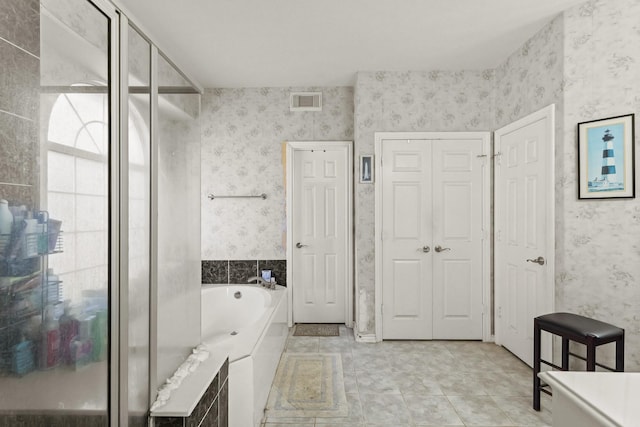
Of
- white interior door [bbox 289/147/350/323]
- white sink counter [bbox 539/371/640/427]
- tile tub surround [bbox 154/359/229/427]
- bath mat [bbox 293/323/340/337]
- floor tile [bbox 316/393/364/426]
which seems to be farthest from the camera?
white interior door [bbox 289/147/350/323]

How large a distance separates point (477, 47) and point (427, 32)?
582 mm

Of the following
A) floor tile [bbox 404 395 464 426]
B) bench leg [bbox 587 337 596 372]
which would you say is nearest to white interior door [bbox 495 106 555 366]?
bench leg [bbox 587 337 596 372]

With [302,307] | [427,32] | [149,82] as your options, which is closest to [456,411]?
[302,307]

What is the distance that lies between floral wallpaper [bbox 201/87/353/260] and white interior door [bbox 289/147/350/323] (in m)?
0.20

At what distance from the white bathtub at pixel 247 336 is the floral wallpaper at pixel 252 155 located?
1.61 ft

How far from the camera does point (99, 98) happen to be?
36.7 inches

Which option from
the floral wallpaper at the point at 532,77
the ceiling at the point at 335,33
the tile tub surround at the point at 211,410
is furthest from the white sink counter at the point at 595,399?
the ceiling at the point at 335,33

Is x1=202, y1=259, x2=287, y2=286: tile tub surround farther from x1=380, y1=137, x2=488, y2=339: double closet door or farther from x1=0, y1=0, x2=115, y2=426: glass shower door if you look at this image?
x1=0, y1=0, x2=115, y2=426: glass shower door

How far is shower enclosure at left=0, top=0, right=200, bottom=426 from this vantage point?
69 centimetres

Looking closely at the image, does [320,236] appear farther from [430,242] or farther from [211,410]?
[211,410]

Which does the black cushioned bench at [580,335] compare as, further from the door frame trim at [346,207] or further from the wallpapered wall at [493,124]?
the door frame trim at [346,207]

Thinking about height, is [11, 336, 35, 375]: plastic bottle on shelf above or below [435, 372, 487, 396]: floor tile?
above

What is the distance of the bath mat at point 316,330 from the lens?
372 centimetres

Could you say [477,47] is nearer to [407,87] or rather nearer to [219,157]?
[407,87]
